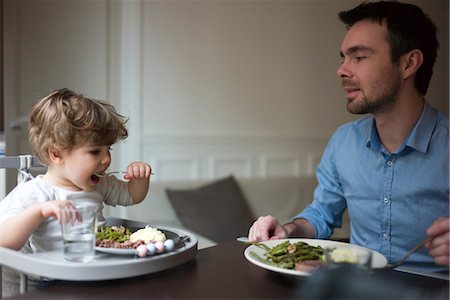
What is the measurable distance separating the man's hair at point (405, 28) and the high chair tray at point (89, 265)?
88 centimetres

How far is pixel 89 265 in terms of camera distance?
0.72m

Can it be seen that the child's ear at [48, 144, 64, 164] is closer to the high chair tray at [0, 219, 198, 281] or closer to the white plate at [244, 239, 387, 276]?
the high chair tray at [0, 219, 198, 281]

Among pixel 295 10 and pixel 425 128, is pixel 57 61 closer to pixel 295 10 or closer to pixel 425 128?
pixel 295 10

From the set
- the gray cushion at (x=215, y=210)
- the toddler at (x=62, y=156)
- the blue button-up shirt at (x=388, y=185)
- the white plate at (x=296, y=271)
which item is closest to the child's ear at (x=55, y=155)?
the toddler at (x=62, y=156)

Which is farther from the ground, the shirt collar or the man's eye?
the man's eye

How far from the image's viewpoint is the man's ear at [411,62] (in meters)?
1.35

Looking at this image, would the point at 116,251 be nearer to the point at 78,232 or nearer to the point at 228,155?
the point at 78,232

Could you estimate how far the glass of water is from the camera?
30.1 inches

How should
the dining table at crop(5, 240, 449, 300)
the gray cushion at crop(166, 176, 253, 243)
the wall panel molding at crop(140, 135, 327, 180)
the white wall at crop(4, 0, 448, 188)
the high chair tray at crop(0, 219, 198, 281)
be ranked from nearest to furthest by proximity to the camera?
the dining table at crop(5, 240, 449, 300)
the high chair tray at crop(0, 219, 198, 281)
the gray cushion at crop(166, 176, 253, 243)
the white wall at crop(4, 0, 448, 188)
the wall panel molding at crop(140, 135, 327, 180)

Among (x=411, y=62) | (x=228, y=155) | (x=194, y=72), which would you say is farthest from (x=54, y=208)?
(x=228, y=155)

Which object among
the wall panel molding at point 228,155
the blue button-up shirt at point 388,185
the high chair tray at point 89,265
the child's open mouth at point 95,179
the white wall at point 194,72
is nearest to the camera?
the high chair tray at point 89,265

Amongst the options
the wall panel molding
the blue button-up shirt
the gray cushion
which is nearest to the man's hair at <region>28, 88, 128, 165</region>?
the blue button-up shirt

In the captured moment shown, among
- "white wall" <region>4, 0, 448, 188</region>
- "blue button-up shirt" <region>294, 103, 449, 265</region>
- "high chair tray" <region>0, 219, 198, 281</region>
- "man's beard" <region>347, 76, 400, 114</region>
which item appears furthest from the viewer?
"white wall" <region>4, 0, 448, 188</region>

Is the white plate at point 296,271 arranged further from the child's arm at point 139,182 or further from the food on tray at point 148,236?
the child's arm at point 139,182
